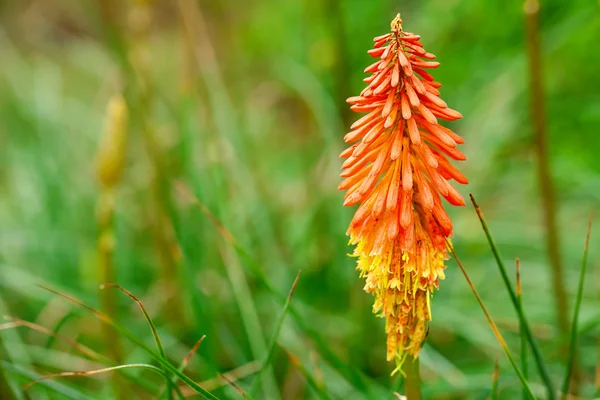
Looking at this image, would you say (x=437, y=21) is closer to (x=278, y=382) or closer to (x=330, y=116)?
(x=330, y=116)

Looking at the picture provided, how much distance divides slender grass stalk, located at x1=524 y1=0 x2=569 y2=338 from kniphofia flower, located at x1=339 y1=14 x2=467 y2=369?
2.46 ft

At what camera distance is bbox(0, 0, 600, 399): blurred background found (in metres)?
2.20

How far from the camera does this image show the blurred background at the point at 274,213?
220 centimetres

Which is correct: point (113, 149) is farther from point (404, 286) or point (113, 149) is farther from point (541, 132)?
point (541, 132)

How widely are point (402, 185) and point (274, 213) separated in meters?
2.21

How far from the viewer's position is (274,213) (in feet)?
10.7

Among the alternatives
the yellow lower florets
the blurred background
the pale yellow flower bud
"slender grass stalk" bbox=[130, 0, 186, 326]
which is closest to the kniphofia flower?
the yellow lower florets

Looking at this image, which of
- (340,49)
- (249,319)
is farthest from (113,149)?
(340,49)

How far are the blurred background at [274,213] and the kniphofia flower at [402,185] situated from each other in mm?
545

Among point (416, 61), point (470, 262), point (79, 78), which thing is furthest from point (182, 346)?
point (79, 78)

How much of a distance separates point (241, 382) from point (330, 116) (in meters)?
1.30

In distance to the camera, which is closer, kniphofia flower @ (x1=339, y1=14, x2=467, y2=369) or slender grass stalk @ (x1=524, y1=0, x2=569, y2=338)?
kniphofia flower @ (x1=339, y1=14, x2=467, y2=369)

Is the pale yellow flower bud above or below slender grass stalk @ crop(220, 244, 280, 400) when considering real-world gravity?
above

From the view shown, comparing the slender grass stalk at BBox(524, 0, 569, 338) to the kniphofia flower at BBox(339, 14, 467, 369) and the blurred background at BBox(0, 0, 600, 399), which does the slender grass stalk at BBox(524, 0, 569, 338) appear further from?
the kniphofia flower at BBox(339, 14, 467, 369)
